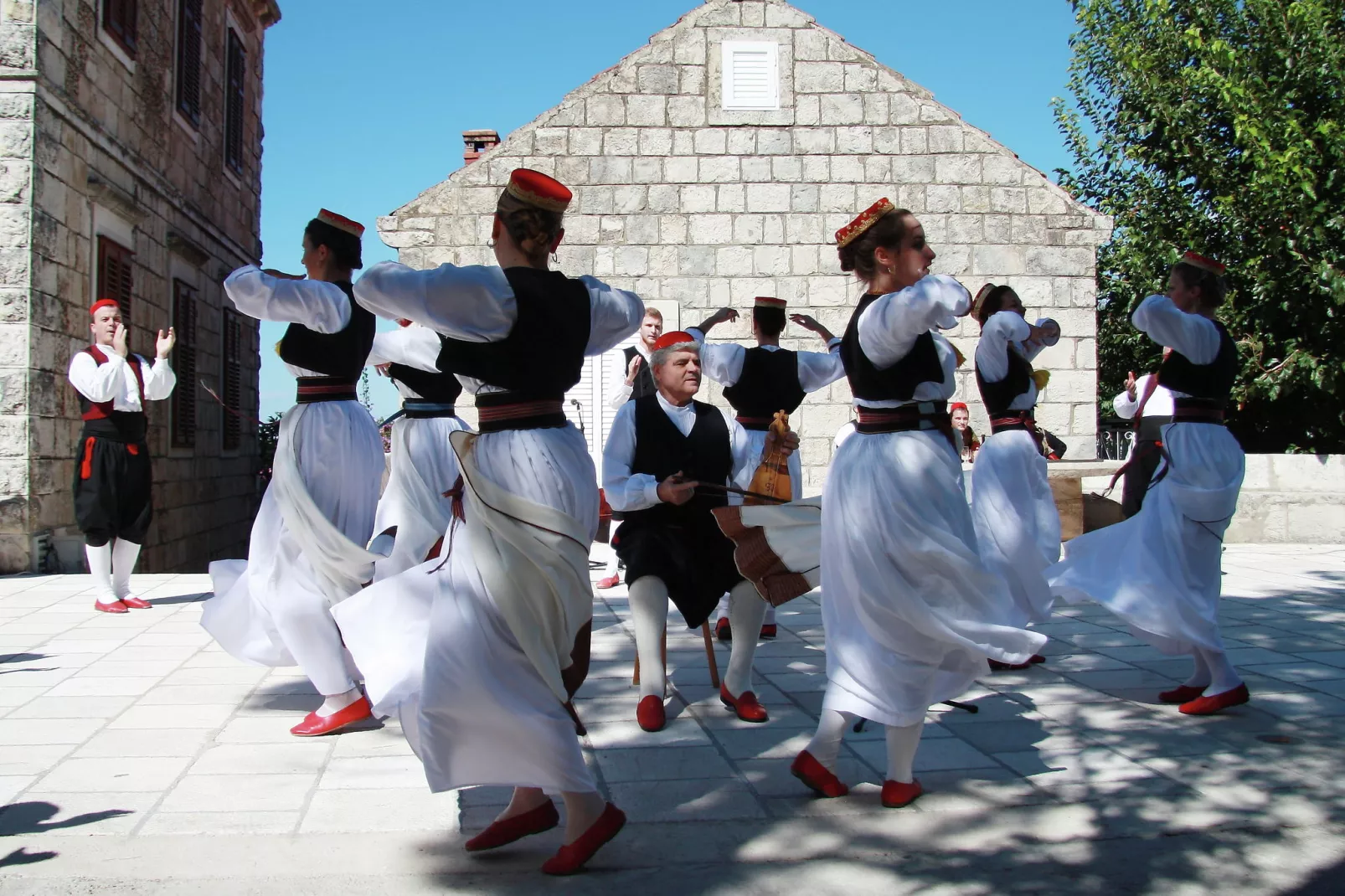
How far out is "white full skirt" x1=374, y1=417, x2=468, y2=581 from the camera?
5.68 m

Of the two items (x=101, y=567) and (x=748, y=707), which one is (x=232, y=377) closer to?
(x=101, y=567)

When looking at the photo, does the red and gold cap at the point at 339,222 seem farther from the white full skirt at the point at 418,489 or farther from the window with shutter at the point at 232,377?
the window with shutter at the point at 232,377

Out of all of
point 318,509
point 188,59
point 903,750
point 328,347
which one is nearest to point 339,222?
point 328,347

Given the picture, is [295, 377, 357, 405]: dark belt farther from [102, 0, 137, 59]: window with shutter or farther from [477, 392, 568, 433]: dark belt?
[102, 0, 137, 59]: window with shutter

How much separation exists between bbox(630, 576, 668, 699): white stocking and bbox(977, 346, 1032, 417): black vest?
237 centimetres

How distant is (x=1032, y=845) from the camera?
10.9ft

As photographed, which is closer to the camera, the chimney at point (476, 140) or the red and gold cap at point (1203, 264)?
the red and gold cap at point (1203, 264)

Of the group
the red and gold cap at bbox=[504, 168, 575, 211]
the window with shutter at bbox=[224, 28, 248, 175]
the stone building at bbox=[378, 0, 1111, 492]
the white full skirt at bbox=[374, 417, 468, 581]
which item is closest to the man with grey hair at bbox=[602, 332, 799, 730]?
the white full skirt at bbox=[374, 417, 468, 581]

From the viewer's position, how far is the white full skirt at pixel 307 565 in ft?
15.0

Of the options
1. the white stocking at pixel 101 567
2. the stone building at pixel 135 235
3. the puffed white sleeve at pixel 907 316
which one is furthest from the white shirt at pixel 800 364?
the stone building at pixel 135 235

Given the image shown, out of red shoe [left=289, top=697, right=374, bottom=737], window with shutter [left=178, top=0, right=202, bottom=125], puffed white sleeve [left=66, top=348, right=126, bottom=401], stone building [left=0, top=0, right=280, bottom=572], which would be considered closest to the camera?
red shoe [left=289, top=697, right=374, bottom=737]

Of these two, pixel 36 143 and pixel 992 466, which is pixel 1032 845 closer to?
pixel 992 466

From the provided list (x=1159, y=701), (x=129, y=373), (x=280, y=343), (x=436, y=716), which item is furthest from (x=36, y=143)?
(x=1159, y=701)

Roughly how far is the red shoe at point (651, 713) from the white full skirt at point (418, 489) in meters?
1.55
